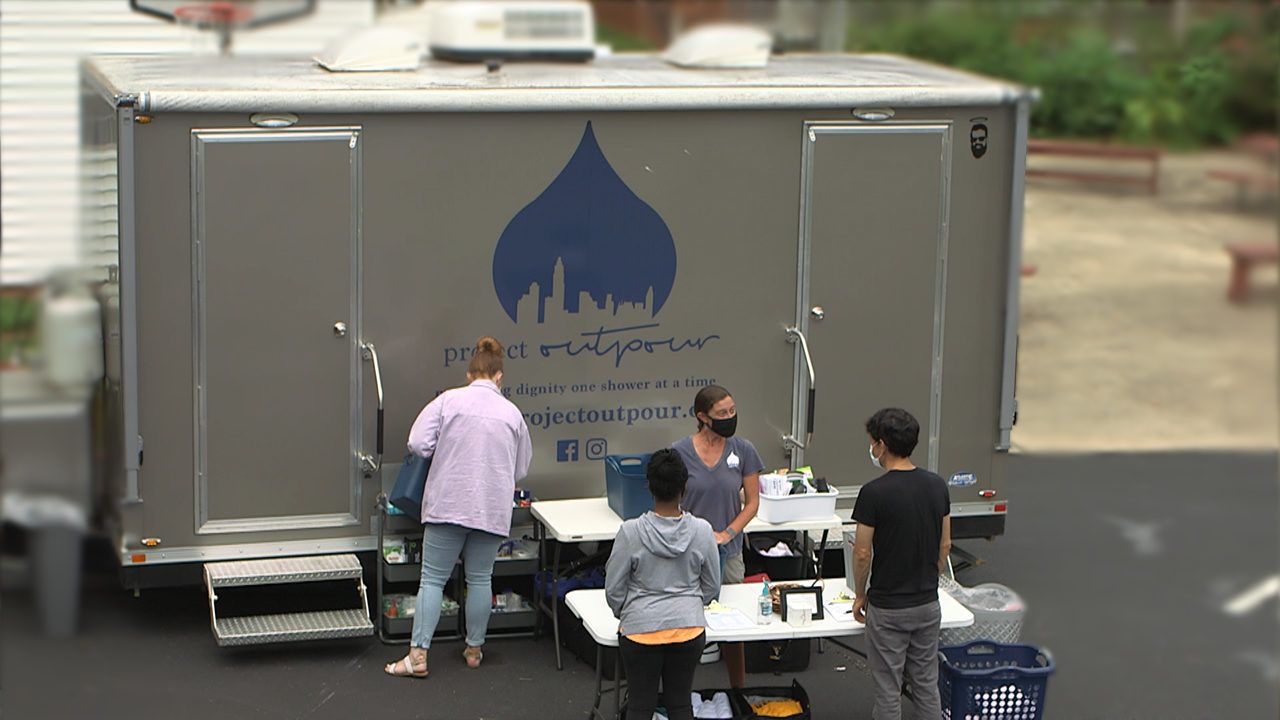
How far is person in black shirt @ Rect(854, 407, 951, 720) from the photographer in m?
4.97

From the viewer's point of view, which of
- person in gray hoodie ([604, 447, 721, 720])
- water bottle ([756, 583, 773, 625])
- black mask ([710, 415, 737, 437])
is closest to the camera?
person in gray hoodie ([604, 447, 721, 720])

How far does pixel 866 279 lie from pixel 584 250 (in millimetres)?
1588

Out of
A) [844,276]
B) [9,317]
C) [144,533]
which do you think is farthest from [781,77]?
[9,317]

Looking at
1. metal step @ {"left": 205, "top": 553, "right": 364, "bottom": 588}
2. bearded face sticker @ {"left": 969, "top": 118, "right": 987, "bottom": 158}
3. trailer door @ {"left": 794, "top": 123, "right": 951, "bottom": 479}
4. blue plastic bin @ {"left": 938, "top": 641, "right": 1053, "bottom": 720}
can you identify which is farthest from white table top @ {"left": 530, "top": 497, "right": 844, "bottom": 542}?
bearded face sticker @ {"left": 969, "top": 118, "right": 987, "bottom": 158}

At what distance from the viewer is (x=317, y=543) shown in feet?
21.2

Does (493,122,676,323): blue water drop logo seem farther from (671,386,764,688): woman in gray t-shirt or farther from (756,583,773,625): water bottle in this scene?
(756,583,773,625): water bottle

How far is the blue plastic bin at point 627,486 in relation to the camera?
630cm

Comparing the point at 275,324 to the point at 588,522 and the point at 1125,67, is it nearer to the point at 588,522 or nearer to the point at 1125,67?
the point at 588,522

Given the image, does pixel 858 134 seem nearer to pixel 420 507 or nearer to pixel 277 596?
pixel 420 507

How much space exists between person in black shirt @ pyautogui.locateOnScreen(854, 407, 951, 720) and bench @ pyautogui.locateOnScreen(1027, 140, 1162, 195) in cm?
318

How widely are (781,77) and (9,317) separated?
5698 millimetres

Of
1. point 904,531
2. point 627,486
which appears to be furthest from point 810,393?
point 904,531

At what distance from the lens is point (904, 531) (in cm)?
496

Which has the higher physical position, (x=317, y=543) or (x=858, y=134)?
(x=858, y=134)
